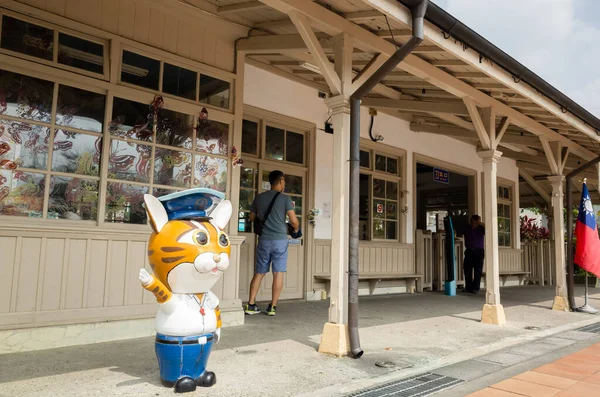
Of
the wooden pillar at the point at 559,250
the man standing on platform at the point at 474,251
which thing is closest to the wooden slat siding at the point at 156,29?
the wooden pillar at the point at 559,250

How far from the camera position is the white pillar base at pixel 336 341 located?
12.4 feet

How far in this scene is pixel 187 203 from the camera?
2951 mm

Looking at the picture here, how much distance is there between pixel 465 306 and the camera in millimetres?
6961

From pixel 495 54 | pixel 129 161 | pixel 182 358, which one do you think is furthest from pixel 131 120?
pixel 495 54

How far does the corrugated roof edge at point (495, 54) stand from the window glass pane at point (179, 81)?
232 centimetres

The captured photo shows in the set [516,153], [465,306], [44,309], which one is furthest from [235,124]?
[516,153]

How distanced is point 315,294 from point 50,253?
393 cm

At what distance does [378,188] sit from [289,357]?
5.01m

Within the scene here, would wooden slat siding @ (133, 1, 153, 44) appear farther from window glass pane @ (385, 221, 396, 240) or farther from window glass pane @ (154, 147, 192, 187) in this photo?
window glass pane @ (385, 221, 396, 240)

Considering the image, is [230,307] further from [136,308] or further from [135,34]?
[135,34]

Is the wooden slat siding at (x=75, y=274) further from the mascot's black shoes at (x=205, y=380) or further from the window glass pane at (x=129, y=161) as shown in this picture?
the mascot's black shoes at (x=205, y=380)

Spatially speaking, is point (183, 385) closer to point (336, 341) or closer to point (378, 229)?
point (336, 341)

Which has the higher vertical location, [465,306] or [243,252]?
[243,252]

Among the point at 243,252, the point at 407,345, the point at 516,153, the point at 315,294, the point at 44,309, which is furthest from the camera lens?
the point at 516,153
